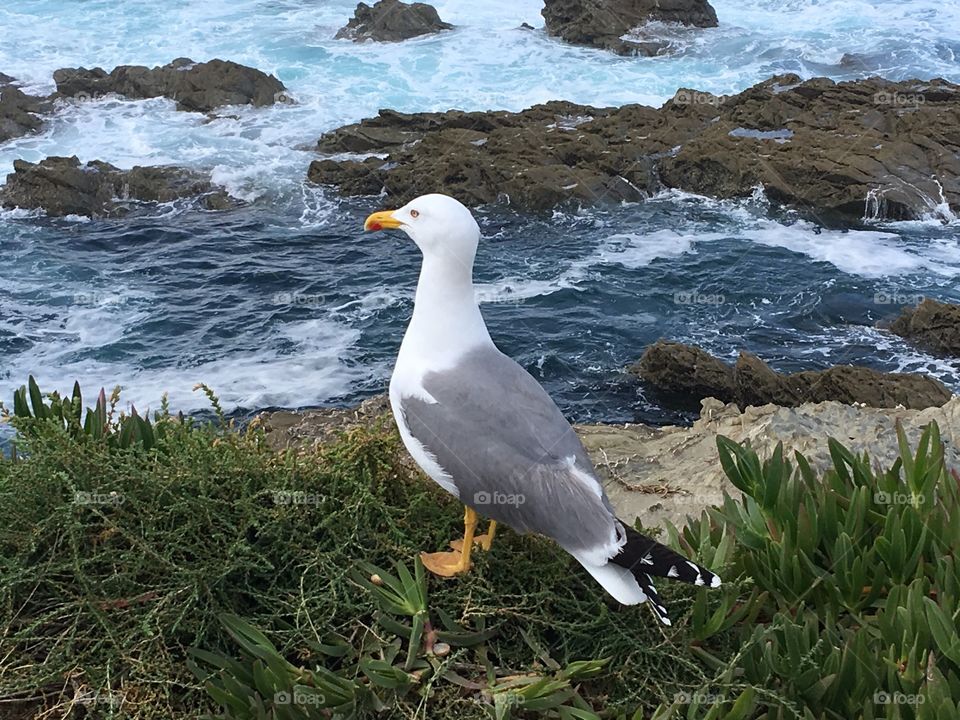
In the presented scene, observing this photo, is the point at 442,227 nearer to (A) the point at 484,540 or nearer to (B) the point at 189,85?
(A) the point at 484,540

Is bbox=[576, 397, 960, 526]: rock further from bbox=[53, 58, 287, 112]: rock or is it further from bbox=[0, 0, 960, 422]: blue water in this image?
bbox=[53, 58, 287, 112]: rock

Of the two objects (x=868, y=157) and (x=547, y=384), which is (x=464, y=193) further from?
(x=868, y=157)

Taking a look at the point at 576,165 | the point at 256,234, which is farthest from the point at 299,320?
the point at 576,165

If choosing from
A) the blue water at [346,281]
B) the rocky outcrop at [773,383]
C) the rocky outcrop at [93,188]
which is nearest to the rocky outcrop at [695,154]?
the blue water at [346,281]

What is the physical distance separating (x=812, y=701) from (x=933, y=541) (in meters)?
0.99

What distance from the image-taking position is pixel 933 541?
4164 mm

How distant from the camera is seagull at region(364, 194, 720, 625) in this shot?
3559mm

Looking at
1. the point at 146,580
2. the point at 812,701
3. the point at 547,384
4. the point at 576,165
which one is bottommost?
the point at 547,384

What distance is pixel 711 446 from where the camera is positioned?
24.1ft

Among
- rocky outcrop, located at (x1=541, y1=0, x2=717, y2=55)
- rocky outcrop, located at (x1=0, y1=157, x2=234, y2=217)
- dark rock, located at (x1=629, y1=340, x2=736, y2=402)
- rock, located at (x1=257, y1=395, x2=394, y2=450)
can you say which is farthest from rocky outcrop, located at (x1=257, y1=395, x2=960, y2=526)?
rocky outcrop, located at (x1=541, y1=0, x2=717, y2=55)

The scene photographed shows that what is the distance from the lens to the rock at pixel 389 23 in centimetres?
2809

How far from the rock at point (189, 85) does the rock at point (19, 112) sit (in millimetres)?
798

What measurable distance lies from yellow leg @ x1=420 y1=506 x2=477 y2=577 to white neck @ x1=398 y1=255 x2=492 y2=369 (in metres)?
0.63

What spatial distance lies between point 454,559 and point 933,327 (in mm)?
10203
